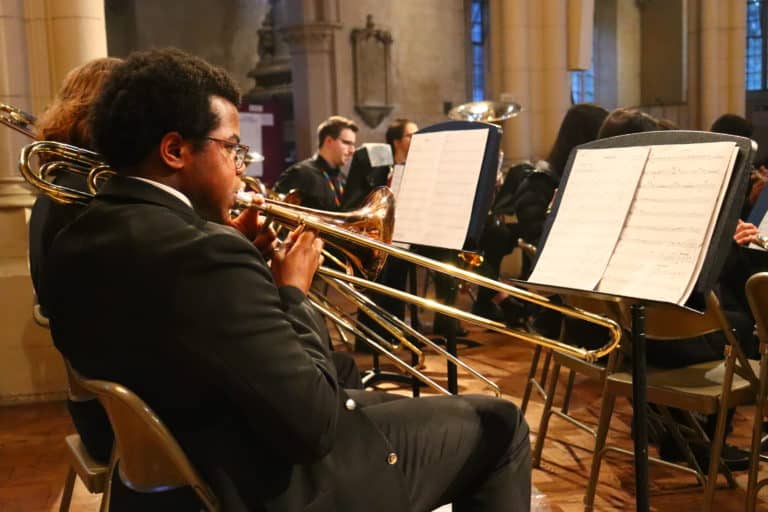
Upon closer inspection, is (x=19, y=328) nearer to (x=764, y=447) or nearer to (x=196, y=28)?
(x=764, y=447)

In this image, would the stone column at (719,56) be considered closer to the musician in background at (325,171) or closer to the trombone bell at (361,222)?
the musician in background at (325,171)

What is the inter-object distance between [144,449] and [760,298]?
1832mm

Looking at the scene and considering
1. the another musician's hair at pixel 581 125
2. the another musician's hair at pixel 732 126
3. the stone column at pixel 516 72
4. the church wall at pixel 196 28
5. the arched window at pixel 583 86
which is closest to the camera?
the another musician's hair at pixel 581 125

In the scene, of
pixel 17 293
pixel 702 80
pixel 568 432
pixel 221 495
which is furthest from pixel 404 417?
pixel 702 80

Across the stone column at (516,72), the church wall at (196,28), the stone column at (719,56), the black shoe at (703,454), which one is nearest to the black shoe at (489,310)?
the stone column at (516,72)

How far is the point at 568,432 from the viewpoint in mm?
3957

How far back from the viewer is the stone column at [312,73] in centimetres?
1148

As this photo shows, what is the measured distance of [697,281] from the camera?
1.93 metres

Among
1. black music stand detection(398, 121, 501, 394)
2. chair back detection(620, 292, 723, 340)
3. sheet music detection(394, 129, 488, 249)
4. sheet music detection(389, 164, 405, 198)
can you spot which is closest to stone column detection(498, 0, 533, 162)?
sheet music detection(389, 164, 405, 198)

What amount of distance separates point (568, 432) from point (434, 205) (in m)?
1.50

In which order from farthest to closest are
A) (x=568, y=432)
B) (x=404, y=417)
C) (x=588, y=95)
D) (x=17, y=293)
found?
(x=588, y=95) → (x=17, y=293) → (x=568, y=432) → (x=404, y=417)

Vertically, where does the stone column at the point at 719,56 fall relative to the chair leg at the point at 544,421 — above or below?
above

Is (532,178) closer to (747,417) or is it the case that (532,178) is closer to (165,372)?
(747,417)

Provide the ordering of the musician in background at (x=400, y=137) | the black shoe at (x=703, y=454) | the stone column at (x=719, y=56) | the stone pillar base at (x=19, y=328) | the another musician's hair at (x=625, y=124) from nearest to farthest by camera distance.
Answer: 1. the black shoe at (x=703, y=454)
2. the another musician's hair at (x=625, y=124)
3. the stone pillar base at (x=19, y=328)
4. the musician in background at (x=400, y=137)
5. the stone column at (x=719, y=56)
